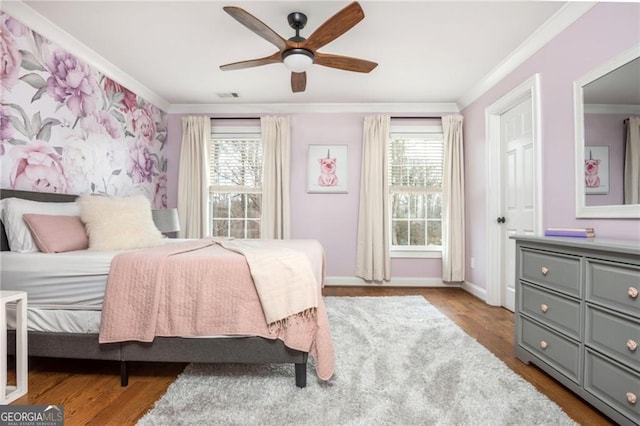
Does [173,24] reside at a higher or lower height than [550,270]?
higher

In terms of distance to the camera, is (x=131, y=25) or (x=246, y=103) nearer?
(x=131, y=25)

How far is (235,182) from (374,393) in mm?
3453

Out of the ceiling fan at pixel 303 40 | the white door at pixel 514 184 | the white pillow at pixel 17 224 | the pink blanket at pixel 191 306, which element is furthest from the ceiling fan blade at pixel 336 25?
the white pillow at pixel 17 224

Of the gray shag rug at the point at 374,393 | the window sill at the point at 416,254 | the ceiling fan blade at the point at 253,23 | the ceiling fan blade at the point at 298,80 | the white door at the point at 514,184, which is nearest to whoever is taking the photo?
the gray shag rug at the point at 374,393

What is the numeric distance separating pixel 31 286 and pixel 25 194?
0.93 m

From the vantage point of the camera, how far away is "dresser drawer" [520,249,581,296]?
167 centimetres

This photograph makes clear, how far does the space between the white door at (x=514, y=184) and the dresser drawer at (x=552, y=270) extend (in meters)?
0.93

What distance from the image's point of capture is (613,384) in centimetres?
144

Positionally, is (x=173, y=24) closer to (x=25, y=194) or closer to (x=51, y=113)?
(x=51, y=113)

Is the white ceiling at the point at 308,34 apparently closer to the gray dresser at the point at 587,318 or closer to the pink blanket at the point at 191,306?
the gray dresser at the point at 587,318

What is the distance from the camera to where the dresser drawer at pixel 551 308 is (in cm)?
166

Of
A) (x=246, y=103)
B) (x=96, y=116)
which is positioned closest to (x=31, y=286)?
(x=96, y=116)

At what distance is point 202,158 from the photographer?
14.1 ft

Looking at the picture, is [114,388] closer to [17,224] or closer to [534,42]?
[17,224]
